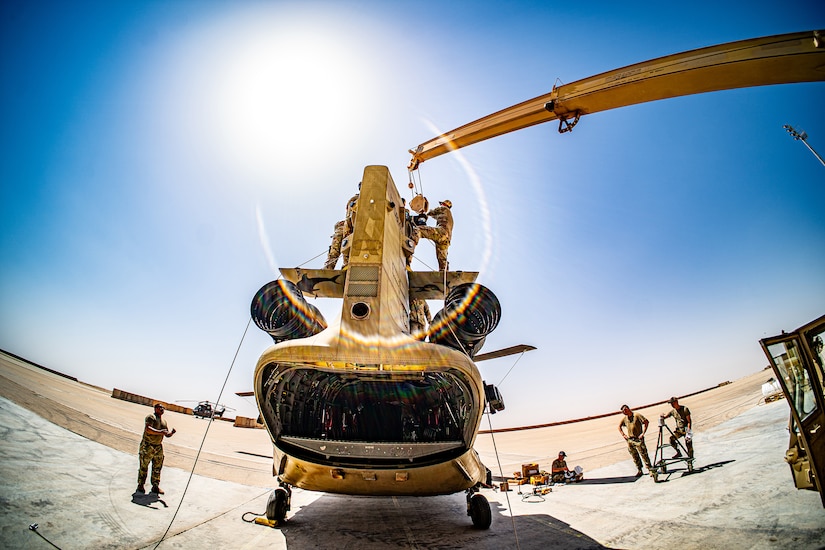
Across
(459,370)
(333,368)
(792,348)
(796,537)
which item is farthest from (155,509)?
(792,348)

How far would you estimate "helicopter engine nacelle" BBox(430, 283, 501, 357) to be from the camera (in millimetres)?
4480

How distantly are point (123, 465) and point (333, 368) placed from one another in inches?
229

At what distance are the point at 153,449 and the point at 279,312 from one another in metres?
3.62

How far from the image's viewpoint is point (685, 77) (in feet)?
22.3

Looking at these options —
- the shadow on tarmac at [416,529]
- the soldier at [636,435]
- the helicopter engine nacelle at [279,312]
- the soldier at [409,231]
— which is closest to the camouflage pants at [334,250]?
the soldier at [409,231]

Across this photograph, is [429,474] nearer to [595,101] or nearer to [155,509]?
[155,509]

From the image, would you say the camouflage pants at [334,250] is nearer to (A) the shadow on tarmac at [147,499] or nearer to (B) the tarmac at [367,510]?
(B) the tarmac at [367,510]

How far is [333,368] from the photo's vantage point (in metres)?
3.61

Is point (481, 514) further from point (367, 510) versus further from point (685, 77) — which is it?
point (685, 77)

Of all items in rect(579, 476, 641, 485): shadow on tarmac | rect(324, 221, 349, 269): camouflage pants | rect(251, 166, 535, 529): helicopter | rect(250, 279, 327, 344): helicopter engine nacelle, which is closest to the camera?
rect(251, 166, 535, 529): helicopter

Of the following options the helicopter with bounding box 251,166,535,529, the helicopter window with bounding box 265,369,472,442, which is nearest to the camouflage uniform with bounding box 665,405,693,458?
the helicopter with bounding box 251,166,535,529

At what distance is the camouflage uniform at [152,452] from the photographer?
16.8 feet

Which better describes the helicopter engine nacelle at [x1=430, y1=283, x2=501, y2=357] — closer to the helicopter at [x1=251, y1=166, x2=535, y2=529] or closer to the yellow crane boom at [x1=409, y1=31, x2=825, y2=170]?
the helicopter at [x1=251, y1=166, x2=535, y2=529]

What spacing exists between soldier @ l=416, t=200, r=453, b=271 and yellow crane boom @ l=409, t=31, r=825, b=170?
437 centimetres
